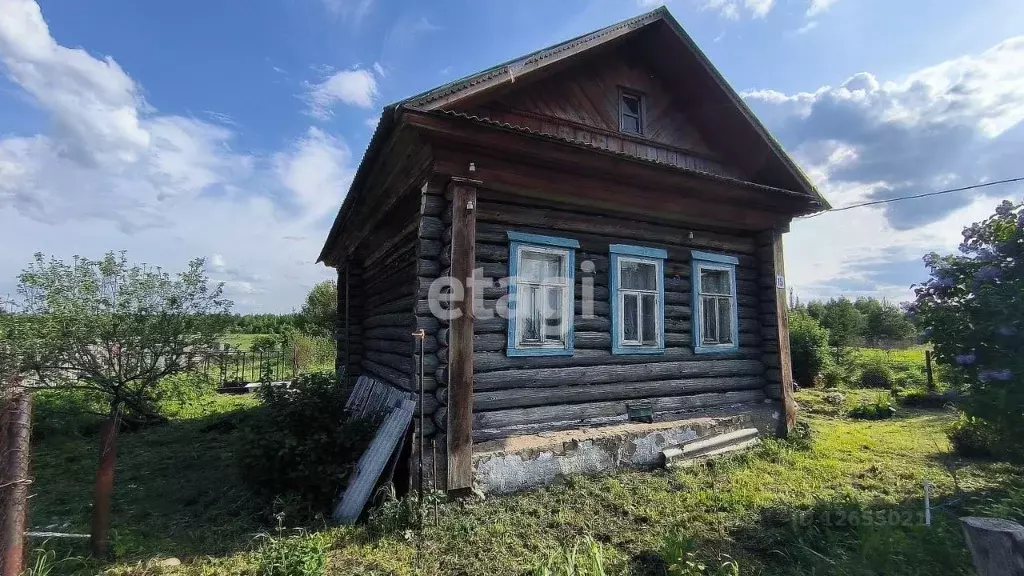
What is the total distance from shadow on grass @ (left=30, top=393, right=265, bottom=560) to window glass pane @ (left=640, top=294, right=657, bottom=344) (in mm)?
4923

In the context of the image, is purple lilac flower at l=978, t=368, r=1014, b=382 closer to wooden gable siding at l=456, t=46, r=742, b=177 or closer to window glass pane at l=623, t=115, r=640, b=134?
wooden gable siding at l=456, t=46, r=742, b=177

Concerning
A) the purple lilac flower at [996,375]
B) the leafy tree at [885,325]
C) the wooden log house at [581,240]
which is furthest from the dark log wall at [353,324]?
the leafy tree at [885,325]

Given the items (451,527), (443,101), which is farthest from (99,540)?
(443,101)

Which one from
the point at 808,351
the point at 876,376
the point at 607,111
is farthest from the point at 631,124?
the point at 876,376

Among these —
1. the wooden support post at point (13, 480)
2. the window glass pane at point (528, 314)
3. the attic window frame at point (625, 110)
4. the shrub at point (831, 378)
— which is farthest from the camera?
the shrub at point (831, 378)

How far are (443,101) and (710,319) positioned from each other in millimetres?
4993

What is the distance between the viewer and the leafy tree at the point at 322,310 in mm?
25656

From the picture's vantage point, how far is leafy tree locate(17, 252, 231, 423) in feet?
22.5

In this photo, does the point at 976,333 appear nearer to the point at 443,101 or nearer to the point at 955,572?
the point at 955,572

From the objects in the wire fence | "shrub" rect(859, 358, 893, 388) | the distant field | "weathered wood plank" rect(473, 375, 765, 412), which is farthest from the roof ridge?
"shrub" rect(859, 358, 893, 388)

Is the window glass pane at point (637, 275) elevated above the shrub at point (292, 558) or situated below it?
above

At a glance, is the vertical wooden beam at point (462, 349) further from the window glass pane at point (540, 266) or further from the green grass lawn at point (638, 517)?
the window glass pane at point (540, 266)

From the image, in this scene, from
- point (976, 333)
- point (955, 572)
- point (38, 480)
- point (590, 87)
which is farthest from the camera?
point (590, 87)

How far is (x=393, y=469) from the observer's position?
4793mm
